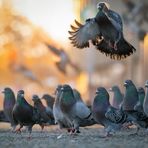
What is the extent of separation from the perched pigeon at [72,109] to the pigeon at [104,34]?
0.98 metres

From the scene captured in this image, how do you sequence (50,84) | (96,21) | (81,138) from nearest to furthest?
(81,138) → (96,21) → (50,84)

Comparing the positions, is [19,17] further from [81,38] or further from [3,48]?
[81,38]

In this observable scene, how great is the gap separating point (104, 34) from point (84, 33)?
0.38 m

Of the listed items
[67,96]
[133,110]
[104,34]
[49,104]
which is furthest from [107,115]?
[49,104]

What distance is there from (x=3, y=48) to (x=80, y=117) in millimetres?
12877

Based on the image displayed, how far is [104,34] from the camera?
11.2 meters

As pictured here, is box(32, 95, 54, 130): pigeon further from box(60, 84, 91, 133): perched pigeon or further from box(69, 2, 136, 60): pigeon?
box(69, 2, 136, 60): pigeon

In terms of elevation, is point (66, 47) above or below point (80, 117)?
above

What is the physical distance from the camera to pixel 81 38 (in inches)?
453

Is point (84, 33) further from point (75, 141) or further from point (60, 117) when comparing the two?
point (75, 141)

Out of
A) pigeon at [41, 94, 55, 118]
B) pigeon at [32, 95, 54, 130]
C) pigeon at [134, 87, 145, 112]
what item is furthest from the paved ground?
pigeon at [41, 94, 55, 118]

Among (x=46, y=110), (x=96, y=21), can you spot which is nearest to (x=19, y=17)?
(x=46, y=110)

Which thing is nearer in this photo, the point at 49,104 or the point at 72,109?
the point at 72,109

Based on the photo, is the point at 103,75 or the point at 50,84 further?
the point at 50,84
